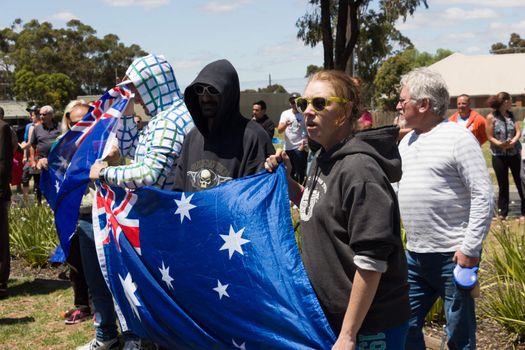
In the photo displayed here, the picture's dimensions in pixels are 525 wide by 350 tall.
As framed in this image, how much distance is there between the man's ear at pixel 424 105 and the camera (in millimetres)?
3975

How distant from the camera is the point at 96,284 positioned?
5.34 m

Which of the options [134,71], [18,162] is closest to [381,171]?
[134,71]

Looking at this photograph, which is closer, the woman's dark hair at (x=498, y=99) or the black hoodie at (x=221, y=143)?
the black hoodie at (x=221, y=143)

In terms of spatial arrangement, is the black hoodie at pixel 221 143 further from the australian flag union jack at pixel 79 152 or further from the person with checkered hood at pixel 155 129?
the australian flag union jack at pixel 79 152

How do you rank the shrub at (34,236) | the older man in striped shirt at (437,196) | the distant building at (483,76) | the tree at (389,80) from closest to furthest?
1. the older man in striped shirt at (437,196)
2. the shrub at (34,236)
3. the tree at (389,80)
4. the distant building at (483,76)

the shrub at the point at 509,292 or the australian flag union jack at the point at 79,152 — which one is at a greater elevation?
the australian flag union jack at the point at 79,152

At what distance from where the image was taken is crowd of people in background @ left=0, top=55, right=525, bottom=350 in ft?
8.73

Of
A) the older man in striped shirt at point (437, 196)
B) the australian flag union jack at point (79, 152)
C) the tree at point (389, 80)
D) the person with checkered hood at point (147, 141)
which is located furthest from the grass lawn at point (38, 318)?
the tree at point (389, 80)

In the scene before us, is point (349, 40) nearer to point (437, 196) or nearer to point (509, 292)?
point (509, 292)

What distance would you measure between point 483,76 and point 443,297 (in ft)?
262

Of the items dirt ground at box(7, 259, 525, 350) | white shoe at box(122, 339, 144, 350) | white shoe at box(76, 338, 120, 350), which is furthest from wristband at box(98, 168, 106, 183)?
dirt ground at box(7, 259, 525, 350)

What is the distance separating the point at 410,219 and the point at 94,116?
7.81ft

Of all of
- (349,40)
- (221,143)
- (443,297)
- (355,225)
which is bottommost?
(443,297)

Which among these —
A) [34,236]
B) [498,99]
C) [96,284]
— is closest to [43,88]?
[498,99]
